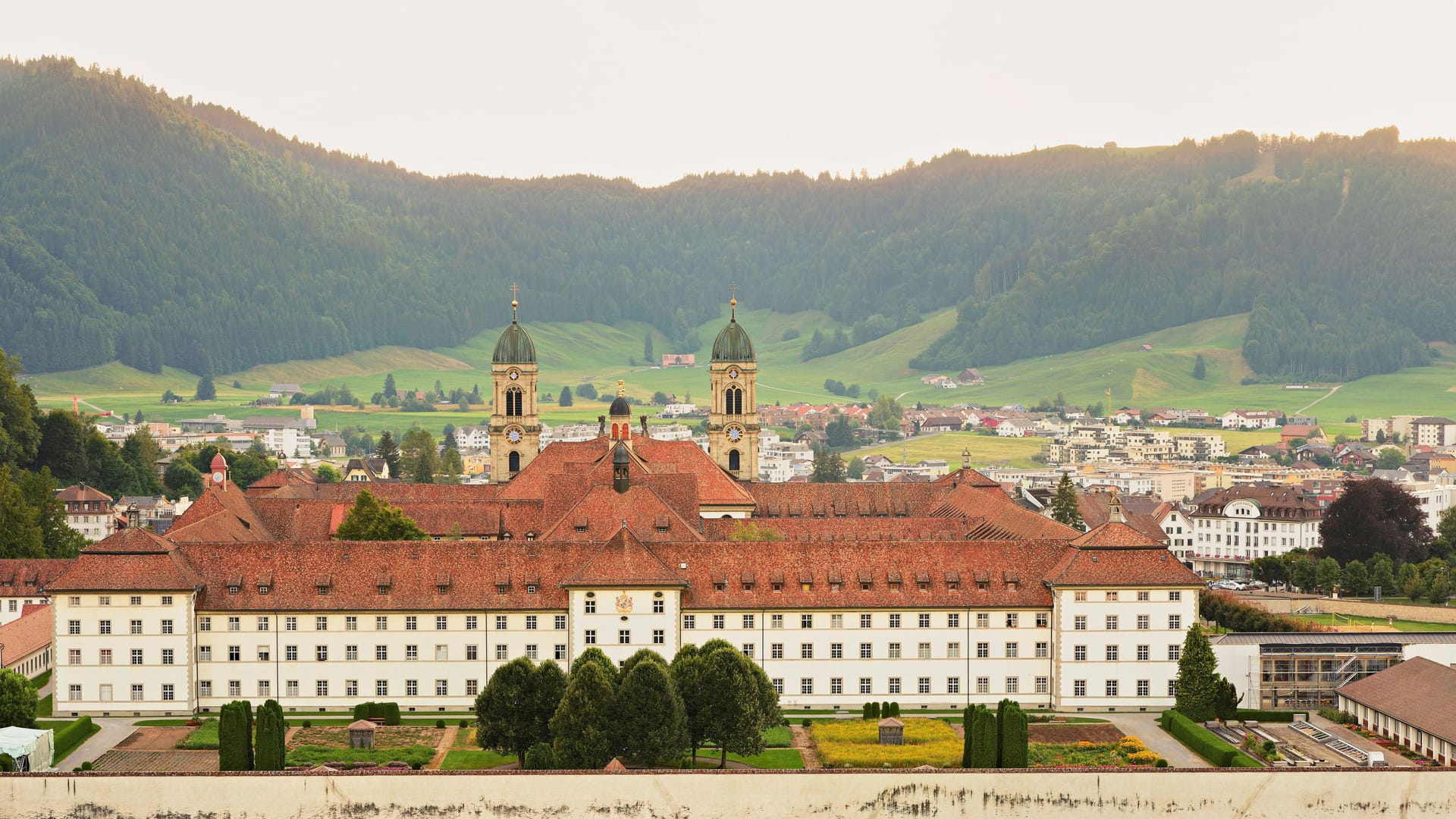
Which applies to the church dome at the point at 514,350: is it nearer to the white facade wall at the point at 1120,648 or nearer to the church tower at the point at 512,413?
the church tower at the point at 512,413

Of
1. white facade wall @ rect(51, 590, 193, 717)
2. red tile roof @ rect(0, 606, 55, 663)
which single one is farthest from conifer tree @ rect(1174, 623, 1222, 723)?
red tile roof @ rect(0, 606, 55, 663)

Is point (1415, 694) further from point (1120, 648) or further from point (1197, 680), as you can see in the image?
point (1120, 648)

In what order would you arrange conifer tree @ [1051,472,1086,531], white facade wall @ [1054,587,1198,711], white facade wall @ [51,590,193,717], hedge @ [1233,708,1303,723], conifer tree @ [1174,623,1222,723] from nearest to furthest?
conifer tree @ [1174,623,1222,723] → white facade wall @ [51,590,193,717] → hedge @ [1233,708,1303,723] → white facade wall @ [1054,587,1198,711] → conifer tree @ [1051,472,1086,531]

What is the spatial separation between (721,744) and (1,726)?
104 feet

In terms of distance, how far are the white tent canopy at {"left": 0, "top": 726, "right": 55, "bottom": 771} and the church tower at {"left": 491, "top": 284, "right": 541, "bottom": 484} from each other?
8642 cm

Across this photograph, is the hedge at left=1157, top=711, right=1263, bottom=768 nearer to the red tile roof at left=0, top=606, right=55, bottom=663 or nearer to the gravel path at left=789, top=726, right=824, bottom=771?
the gravel path at left=789, top=726, right=824, bottom=771

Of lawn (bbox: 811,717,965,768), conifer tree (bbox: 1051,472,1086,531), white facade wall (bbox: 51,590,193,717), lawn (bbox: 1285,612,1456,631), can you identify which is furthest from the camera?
conifer tree (bbox: 1051,472,1086,531)

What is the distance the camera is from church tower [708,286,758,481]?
16750cm

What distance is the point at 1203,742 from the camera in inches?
3423

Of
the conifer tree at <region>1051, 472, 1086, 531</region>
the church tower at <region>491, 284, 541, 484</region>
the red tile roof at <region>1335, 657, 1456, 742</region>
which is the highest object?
the church tower at <region>491, 284, 541, 484</region>

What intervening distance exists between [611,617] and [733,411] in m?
73.4

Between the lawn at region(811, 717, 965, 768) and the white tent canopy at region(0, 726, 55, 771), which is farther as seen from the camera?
the lawn at region(811, 717, 965, 768)

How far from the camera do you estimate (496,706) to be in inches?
3317

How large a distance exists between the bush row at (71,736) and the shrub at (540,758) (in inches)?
808
